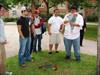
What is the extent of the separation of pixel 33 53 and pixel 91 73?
14.4 ft

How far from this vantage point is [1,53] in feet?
34.8

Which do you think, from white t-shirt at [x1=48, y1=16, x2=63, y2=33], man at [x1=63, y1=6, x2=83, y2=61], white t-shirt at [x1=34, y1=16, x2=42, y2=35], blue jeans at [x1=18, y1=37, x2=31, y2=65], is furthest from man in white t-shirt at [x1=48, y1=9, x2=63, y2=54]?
blue jeans at [x1=18, y1=37, x2=31, y2=65]

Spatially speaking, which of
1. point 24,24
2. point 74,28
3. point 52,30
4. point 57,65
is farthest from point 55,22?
point 24,24

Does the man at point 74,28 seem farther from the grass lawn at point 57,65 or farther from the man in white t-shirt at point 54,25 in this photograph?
the man in white t-shirt at point 54,25

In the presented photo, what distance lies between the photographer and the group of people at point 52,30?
12.1 metres

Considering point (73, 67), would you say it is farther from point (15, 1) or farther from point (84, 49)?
point (15, 1)

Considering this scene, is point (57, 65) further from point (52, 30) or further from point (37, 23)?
point (37, 23)

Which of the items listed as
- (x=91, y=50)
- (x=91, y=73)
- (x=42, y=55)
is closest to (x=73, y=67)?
(x=91, y=73)

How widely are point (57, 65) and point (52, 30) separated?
268 cm

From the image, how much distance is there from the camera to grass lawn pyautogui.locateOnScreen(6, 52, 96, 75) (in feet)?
38.3

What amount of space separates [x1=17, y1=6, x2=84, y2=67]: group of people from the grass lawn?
0.33 metres

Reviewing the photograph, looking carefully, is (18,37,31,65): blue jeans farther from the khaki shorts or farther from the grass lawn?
the khaki shorts

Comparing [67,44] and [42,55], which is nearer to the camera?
[67,44]

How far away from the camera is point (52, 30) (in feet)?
49.9
